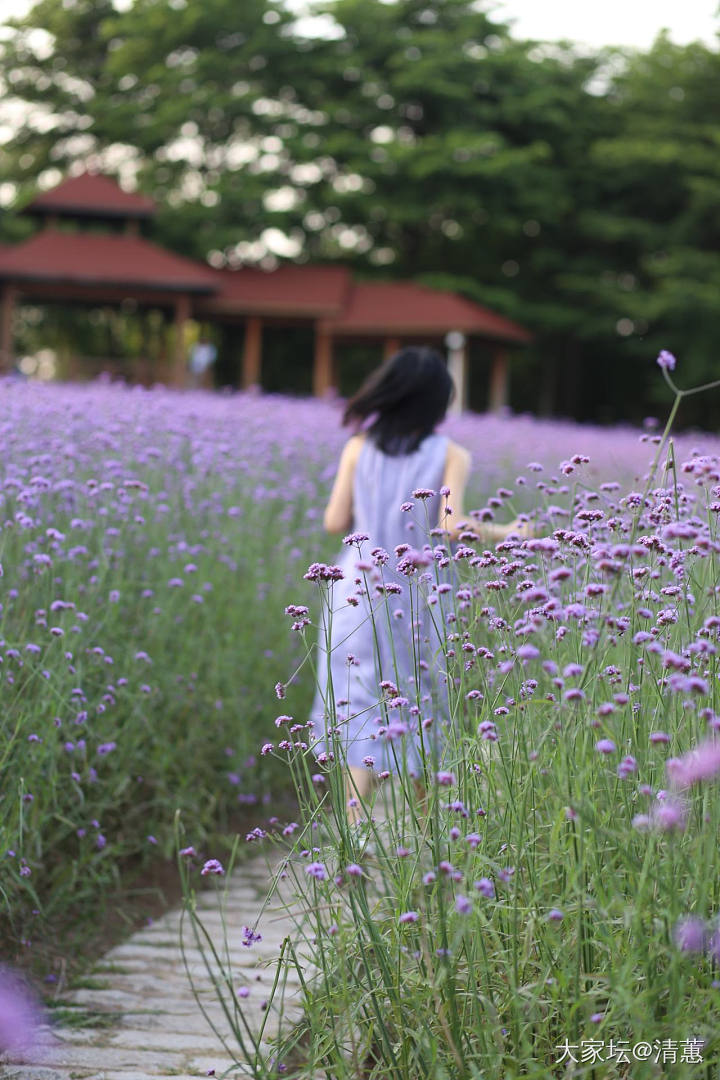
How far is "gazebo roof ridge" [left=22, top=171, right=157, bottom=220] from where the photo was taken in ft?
91.7

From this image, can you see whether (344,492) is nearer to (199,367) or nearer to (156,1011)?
(156,1011)

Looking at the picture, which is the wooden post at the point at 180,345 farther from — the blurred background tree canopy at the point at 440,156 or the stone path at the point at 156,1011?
the stone path at the point at 156,1011

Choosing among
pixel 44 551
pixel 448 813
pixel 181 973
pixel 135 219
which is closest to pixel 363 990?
pixel 448 813

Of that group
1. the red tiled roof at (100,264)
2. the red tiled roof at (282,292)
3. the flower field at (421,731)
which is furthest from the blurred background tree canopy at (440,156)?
the flower field at (421,731)

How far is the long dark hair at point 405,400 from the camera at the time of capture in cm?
429

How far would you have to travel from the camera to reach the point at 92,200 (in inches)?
1105

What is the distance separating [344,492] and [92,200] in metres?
25.4

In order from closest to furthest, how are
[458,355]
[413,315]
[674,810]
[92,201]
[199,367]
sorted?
[674,810] → [199,367] → [92,201] → [413,315] → [458,355]

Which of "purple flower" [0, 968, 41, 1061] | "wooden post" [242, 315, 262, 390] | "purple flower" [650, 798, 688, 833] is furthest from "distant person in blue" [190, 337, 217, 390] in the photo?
"purple flower" [650, 798, 688, 833]

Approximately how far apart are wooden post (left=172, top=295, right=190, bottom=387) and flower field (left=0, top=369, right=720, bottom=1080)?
67.3 feet

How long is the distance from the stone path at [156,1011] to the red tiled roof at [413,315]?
982 inches

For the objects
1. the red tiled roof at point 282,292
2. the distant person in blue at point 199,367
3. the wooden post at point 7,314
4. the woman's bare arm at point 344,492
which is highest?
the red tiled roof at point 282,292

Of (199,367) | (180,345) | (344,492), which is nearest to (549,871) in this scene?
(344,492)

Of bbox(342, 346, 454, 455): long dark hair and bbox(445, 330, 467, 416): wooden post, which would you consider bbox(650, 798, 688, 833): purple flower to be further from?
bbox(445, 330, 467, 416): wooden post
